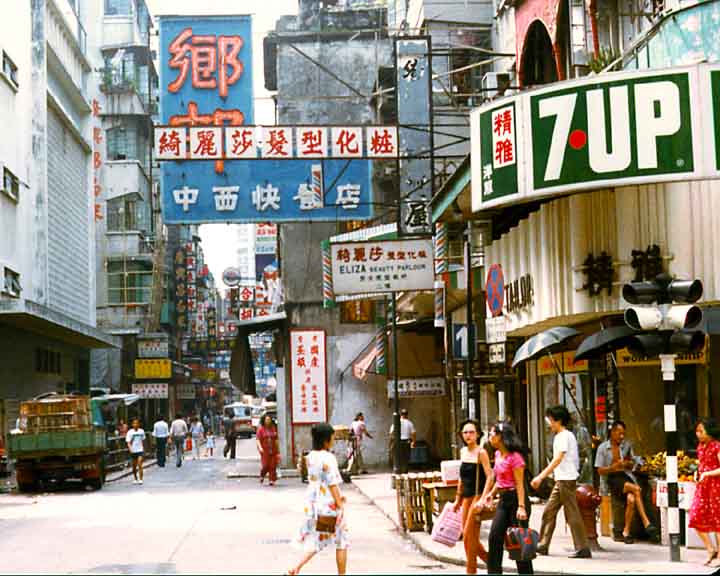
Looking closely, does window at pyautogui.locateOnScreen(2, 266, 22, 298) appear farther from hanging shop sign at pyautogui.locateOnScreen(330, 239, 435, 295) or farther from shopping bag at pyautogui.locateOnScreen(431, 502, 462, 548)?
shopping bag at pyautogui.locateOnScreen(431, 502, 462, 548)

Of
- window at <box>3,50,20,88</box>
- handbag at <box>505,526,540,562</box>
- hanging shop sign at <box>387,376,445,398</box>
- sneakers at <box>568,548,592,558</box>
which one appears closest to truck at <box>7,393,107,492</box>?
hanging shop sign at <box>387,376,445,398</box>

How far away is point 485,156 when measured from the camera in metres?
18.6

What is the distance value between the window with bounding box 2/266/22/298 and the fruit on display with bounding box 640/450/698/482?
97.1ft

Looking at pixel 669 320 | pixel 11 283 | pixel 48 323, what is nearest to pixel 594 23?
pixel 669 320

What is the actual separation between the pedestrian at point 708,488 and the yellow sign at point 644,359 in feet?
11.3

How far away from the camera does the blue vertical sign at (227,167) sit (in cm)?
3547

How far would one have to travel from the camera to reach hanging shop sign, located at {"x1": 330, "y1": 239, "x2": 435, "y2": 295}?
87.4ft

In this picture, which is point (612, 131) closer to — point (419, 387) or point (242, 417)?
point (419, 387)

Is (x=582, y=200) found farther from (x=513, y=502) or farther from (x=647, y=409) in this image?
(x=513, y=502)

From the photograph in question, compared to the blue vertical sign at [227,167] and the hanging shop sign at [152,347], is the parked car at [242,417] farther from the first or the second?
the blue vertical sign at [227,167]

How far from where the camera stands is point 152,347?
7181 centimetres

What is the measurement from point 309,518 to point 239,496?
16.8 m

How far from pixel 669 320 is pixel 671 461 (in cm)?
151

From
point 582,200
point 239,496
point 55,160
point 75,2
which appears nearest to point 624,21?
point 582,200
